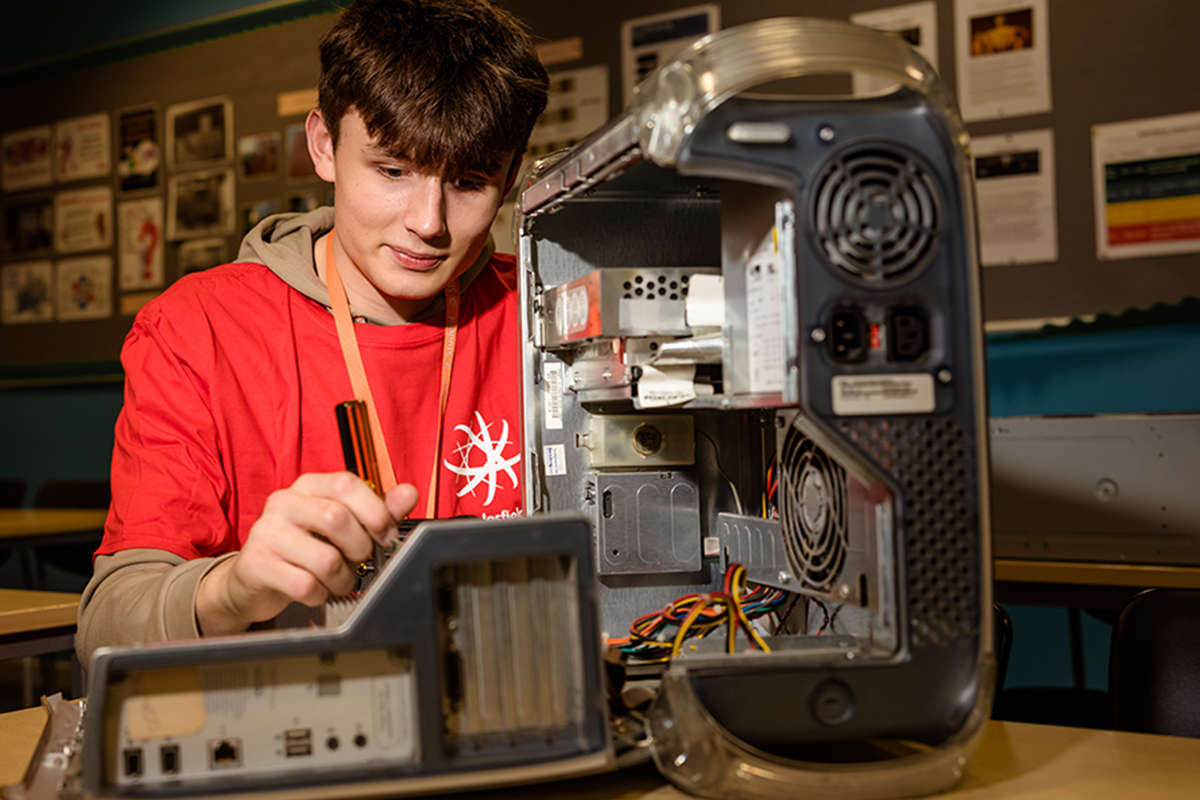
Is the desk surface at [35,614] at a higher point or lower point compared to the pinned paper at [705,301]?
lower

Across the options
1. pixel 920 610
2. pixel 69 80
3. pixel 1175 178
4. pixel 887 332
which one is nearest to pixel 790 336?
pixel 887 332

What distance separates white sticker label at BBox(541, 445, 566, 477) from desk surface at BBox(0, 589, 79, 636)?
1063 millimetres

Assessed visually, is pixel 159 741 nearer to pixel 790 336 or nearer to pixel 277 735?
pixel 277 735

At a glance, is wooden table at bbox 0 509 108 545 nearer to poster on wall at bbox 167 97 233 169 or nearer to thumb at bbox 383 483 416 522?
poster on wall at bbox 167 97 233 169

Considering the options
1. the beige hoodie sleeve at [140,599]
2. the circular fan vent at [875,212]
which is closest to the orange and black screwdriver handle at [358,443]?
the beige hoodie sleeve at [140,599]

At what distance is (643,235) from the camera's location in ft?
3.92

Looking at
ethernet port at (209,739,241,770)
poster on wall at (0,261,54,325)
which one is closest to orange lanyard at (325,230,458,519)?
ethernet port at (209,739,241,770)

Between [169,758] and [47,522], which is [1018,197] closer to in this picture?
[169,758]

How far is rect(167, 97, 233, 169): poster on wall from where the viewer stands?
4.34 meters

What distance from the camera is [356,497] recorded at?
804 millimetres

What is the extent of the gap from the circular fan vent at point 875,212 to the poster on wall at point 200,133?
13.0 ft

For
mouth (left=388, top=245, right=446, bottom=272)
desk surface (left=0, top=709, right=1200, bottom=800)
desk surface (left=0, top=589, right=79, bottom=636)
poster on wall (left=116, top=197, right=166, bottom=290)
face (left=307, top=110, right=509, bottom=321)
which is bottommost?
desk surface (left=0, top=589, right=79, bottom=636)

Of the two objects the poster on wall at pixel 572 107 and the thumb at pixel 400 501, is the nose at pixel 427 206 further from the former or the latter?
the poster on wall at pixel 572 107

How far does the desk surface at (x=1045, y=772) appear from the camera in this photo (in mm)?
788
